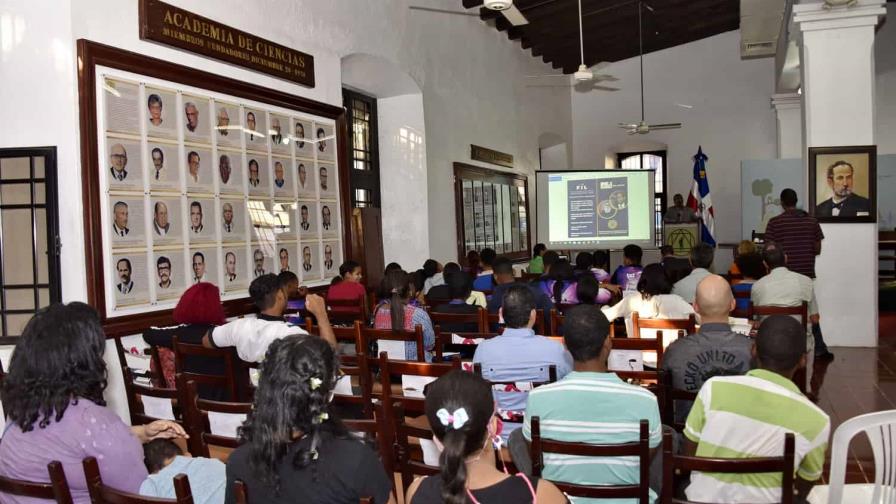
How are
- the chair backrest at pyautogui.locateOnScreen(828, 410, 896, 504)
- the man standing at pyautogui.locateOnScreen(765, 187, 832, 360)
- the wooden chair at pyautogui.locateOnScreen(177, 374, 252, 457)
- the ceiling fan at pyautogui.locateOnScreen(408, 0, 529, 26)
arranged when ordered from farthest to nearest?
the man standing at pyautogui.locateOnScreen(765, 187, 832, 360) → the ceiling fan at pyautogui.locateOnScreen(408, 0, 529, 26) → the wooden chair at pyautogui.locateOnScreen(177, 374, 252, 457) → the chair backrest at pyautogui.locateOnScreen(828, 410, 896, 504)

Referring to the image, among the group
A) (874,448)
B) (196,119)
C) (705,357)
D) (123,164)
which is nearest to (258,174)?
(196,119)

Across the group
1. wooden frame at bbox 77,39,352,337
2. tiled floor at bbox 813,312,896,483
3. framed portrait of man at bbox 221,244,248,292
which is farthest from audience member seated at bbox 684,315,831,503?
framed portrait of man at bbox 221,244,248,292

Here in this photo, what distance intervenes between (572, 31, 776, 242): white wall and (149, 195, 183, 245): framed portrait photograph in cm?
1130

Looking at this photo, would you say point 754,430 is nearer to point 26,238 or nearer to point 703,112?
point 26,238

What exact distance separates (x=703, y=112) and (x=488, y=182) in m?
5.90

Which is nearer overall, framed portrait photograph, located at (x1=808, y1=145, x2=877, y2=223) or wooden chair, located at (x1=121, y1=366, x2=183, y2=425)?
wooden chair, located at (x1=121, y1=366, x2=183, y2=425)

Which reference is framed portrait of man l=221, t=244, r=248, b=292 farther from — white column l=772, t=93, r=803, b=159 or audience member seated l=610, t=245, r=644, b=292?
white column l=772, t=93, r=803, b=159

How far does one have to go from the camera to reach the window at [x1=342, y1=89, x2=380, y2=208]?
804 centimetres

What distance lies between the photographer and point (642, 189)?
10.4m

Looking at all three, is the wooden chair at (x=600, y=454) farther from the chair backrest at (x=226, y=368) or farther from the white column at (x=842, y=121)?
the white column at (x=842, y=121)

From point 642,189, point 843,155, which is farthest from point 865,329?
point 642,189

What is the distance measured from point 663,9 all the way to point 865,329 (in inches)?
280

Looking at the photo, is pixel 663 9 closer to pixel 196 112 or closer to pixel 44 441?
pixel 196 112

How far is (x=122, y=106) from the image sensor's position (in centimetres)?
457
